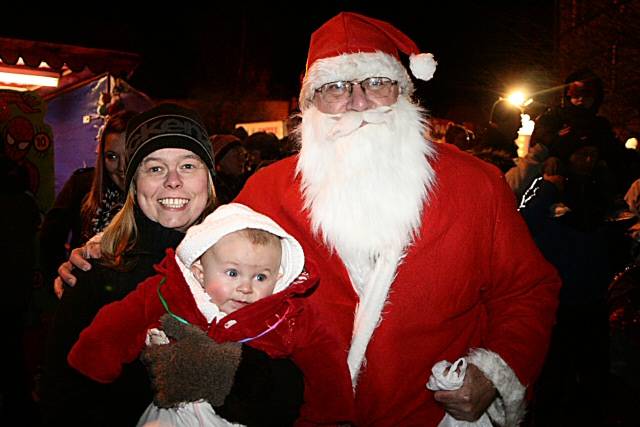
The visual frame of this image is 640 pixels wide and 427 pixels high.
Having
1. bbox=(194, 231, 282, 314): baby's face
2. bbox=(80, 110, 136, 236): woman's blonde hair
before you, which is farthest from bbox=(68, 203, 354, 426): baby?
bbox=(80, 110, 136, 236): woman's blonde hair

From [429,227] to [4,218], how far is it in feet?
9.24

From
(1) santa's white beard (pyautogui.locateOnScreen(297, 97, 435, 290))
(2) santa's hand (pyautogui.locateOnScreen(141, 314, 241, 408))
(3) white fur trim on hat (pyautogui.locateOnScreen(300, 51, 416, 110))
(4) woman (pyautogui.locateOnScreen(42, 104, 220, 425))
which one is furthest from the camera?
(3) white fur trim on hat (pyautogui.locateOnScreen(300, 51, 416, 110))

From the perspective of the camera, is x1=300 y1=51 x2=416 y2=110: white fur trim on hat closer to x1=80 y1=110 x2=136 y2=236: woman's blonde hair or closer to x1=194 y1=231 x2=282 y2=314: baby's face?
x1=194 y1=231 x2=282 y2=314: baby's face

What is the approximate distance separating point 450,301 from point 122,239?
1.31 metres

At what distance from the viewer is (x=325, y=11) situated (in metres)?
18.8

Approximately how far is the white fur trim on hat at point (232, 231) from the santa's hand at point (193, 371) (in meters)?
0.33

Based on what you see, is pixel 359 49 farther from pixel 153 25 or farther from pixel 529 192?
pixel 153 25

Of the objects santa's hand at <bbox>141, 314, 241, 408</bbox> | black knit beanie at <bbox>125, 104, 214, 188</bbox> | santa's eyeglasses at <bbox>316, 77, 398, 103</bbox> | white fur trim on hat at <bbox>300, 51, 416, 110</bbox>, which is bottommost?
santa's hand at <bbox>141, 314, 241, 408</bbox>

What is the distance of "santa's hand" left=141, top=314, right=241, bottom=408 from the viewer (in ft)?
6.21

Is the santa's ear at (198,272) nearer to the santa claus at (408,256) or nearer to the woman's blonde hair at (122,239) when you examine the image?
the woman's blonde hair at (122,239)

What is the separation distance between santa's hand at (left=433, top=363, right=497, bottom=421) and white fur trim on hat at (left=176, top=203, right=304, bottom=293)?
73 cm

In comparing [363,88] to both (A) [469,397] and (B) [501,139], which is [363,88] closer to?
(A) [469,397]

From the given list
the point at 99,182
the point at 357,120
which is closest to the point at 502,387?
the point at 357,120

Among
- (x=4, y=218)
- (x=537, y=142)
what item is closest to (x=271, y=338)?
(x=4, y=218)
